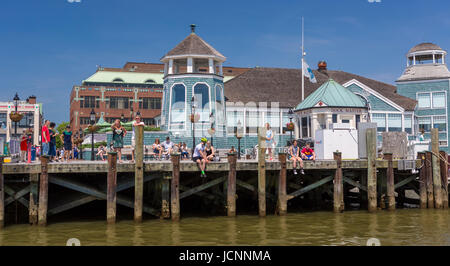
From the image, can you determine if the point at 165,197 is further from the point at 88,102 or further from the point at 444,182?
the point at 88,102

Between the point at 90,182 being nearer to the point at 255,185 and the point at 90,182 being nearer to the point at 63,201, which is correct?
the point at 63,201

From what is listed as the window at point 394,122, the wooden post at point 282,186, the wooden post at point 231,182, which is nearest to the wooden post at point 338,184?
the wooden post at point 282,186

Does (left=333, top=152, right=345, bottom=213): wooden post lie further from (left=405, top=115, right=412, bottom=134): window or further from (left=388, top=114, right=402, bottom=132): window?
(left=405, top=115, right=412, bottom=134): window

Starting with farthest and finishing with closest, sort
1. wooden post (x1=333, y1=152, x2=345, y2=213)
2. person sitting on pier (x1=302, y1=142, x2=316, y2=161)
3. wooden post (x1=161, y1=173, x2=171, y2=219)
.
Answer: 1. person sitting on pier (x1=302, y1=142, x2=316, y2=161)
2. wooden post (x1=333, y1=152, x2=345, y2=213)
3. wooden post (x1=161, y1=173, x2=171, y2=219)

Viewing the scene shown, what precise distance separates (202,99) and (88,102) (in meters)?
43.7

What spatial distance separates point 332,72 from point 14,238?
1428 inches

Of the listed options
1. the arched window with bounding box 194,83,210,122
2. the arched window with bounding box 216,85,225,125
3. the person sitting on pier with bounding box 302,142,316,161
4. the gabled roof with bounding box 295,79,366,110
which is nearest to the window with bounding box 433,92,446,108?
the gabled roof with bounding box 295,79,366,110

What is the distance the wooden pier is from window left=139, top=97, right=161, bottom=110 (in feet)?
170

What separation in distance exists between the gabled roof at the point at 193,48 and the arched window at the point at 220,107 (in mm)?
2270

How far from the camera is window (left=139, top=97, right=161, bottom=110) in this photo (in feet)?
240

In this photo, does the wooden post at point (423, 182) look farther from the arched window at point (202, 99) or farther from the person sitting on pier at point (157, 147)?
the arched window at point (202, 99)

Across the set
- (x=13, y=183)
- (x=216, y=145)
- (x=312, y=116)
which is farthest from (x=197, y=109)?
(x=13, y=183)

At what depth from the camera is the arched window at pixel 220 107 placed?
32312 millimetres

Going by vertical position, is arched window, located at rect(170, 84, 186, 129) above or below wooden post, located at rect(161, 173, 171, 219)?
above
